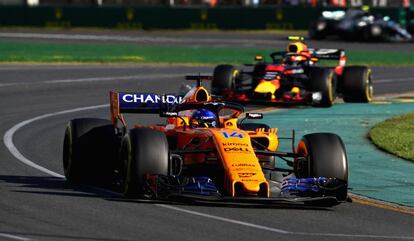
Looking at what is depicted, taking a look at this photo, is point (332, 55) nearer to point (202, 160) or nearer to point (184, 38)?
point (202, 160)

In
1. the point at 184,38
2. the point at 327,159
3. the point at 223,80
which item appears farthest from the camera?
the point at 184,38

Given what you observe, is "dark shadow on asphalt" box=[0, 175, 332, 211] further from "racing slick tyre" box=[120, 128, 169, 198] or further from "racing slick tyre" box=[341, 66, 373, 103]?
"racing slick tyre" box=[341, 66, 373, 103]

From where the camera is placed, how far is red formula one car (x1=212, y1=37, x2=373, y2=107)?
27.8 m

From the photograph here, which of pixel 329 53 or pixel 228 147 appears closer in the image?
pixel 228 147

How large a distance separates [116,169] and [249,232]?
3.95 meters

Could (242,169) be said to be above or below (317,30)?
above

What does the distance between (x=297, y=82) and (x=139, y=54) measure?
56.1 feet

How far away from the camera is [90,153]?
1527 cm

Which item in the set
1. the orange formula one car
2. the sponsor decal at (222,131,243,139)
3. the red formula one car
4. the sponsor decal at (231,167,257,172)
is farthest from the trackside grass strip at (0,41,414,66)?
the sponsor decal at (231,167,257,172)

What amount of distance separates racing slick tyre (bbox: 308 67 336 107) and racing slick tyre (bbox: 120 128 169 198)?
1462cm

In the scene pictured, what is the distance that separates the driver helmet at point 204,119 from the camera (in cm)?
1504

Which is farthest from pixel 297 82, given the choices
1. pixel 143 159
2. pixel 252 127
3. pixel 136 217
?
pixel 136 217

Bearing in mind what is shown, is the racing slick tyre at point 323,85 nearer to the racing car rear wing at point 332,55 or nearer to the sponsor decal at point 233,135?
the racing car rear wing at point 332,55

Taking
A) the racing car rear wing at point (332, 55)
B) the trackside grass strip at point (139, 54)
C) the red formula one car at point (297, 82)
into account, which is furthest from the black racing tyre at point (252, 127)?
the trackside grass strip at point (139, 54)
